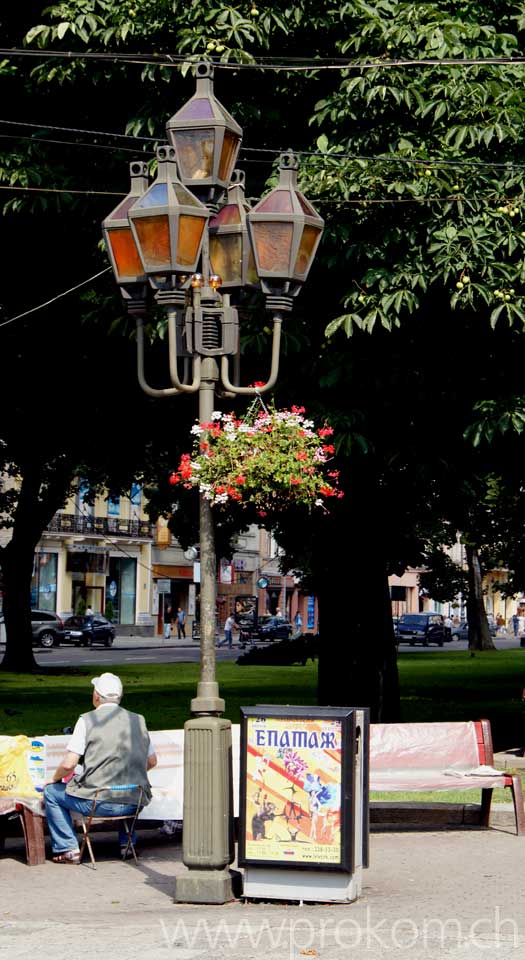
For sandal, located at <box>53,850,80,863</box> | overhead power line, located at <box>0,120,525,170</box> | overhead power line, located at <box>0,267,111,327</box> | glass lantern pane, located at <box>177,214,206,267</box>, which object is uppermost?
overhead power line, located at <box>0,120,525,170</box>

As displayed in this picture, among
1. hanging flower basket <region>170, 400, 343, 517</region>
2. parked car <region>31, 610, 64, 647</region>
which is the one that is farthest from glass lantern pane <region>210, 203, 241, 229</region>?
parked car <region>31, 610, 64, 647</region>

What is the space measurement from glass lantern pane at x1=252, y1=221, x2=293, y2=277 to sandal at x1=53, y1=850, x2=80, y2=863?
4.20 metres

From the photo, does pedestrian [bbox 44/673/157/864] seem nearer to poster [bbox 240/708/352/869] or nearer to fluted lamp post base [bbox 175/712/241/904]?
fluted lamp post base [bbox 175/712/241/904]

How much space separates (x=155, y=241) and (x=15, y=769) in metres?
3.95

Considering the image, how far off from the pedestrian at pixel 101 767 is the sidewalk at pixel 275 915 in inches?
15.9

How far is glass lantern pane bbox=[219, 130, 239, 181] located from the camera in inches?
364

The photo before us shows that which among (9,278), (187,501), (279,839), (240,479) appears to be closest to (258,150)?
(9,278)

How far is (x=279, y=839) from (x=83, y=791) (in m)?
1.76

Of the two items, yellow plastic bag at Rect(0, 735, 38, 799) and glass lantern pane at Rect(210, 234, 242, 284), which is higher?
glass lantern pane at Rect(210, 234, 242, 284)

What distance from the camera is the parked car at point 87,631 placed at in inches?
2479

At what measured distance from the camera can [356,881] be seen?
8.53 m

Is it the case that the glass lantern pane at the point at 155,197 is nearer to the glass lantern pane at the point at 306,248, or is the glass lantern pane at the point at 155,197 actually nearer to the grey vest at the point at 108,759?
the glass lantern pane at the point at 306,248

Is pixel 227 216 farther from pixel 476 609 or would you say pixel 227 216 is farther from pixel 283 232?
pixel 476 609

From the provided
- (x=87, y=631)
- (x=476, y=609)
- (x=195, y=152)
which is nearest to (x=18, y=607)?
(x=87, y=631)
